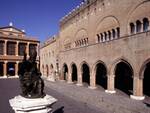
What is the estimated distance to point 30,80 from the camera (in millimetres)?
5105

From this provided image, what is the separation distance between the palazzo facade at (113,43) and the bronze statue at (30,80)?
32.8 feet

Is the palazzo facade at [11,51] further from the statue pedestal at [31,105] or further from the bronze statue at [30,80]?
the statue pedestal at [31,105]

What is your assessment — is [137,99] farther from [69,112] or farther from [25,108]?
[25,108]

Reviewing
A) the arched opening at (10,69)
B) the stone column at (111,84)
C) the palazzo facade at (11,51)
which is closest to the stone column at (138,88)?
the stone column at (111,84)

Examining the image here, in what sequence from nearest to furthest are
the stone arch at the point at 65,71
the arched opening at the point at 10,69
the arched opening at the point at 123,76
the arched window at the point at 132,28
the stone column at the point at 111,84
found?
the arched window at the point at 132,28 < the stone column at the point at 111,84 < the arched opening at the point at 123,76 < the stone arch at the point at 65,71 < the arched opening at the point at 10,69

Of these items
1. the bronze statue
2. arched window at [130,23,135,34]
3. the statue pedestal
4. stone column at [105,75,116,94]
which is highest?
arched window at [130,23,135,34]

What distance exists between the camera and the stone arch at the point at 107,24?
60.6 feet

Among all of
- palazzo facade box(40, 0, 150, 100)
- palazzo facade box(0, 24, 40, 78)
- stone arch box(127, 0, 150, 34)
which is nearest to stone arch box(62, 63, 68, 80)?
palazzo facade box(40, 0, 150, 100)

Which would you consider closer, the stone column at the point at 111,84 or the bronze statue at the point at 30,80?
the bronze statue at the point at 30,80

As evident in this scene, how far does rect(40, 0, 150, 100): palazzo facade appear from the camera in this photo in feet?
47.1

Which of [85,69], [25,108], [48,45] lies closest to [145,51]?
[25,108]

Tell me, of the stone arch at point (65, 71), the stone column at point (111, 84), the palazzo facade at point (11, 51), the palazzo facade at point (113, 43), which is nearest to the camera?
the palazzo facade at point (113, 43)

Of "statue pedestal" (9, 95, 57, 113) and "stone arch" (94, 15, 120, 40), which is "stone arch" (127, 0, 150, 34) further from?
"statue pedestal" (9, 95, 57, 113)

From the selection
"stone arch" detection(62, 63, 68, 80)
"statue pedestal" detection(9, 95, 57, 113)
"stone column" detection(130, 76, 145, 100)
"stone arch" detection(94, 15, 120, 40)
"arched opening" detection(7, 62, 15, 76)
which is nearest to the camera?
"statue pedestal" detection(9, 95, 57, 113)
